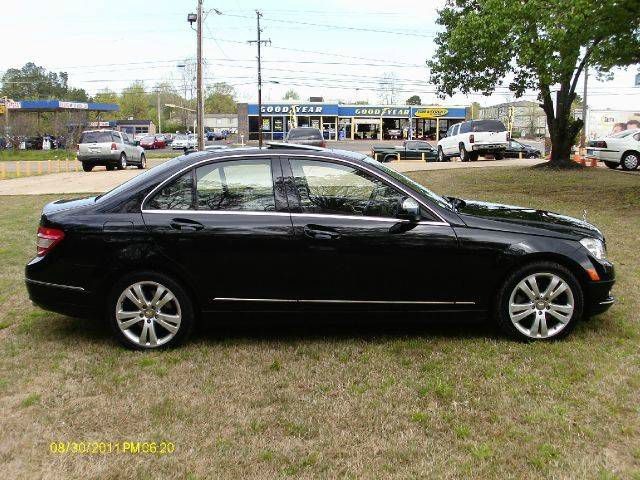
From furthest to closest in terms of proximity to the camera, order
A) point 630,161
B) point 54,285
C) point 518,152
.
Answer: point 518,152 → point 630,161 → point 54,285

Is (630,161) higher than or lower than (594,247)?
higher

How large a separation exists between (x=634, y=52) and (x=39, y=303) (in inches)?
502

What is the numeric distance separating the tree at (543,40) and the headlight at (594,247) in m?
8.55

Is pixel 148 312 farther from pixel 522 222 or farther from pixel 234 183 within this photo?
pixel 522 222

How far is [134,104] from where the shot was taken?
396 feet

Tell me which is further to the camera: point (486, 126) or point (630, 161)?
point (486, 126)

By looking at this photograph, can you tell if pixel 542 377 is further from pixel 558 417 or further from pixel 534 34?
pixel 534 34

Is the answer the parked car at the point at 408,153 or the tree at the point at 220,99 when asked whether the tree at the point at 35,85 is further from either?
the parked car at the point at 408,153

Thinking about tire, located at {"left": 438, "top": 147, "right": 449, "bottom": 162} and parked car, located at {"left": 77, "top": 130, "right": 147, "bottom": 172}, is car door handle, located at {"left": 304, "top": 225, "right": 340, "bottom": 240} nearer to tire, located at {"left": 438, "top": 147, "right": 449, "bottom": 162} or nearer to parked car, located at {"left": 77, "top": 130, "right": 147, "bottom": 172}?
parked car, located at {"left": 77, "top": 130, "right": 147, "bottom": 172}

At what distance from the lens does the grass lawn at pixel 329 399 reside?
314cm

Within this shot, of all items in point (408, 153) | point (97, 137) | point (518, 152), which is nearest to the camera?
point (97, 137)

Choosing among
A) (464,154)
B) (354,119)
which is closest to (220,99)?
(354,119)

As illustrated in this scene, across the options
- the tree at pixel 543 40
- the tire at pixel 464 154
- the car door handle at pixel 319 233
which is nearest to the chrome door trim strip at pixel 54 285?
the car door handle at pixel 319 233

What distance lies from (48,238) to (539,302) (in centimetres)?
377
